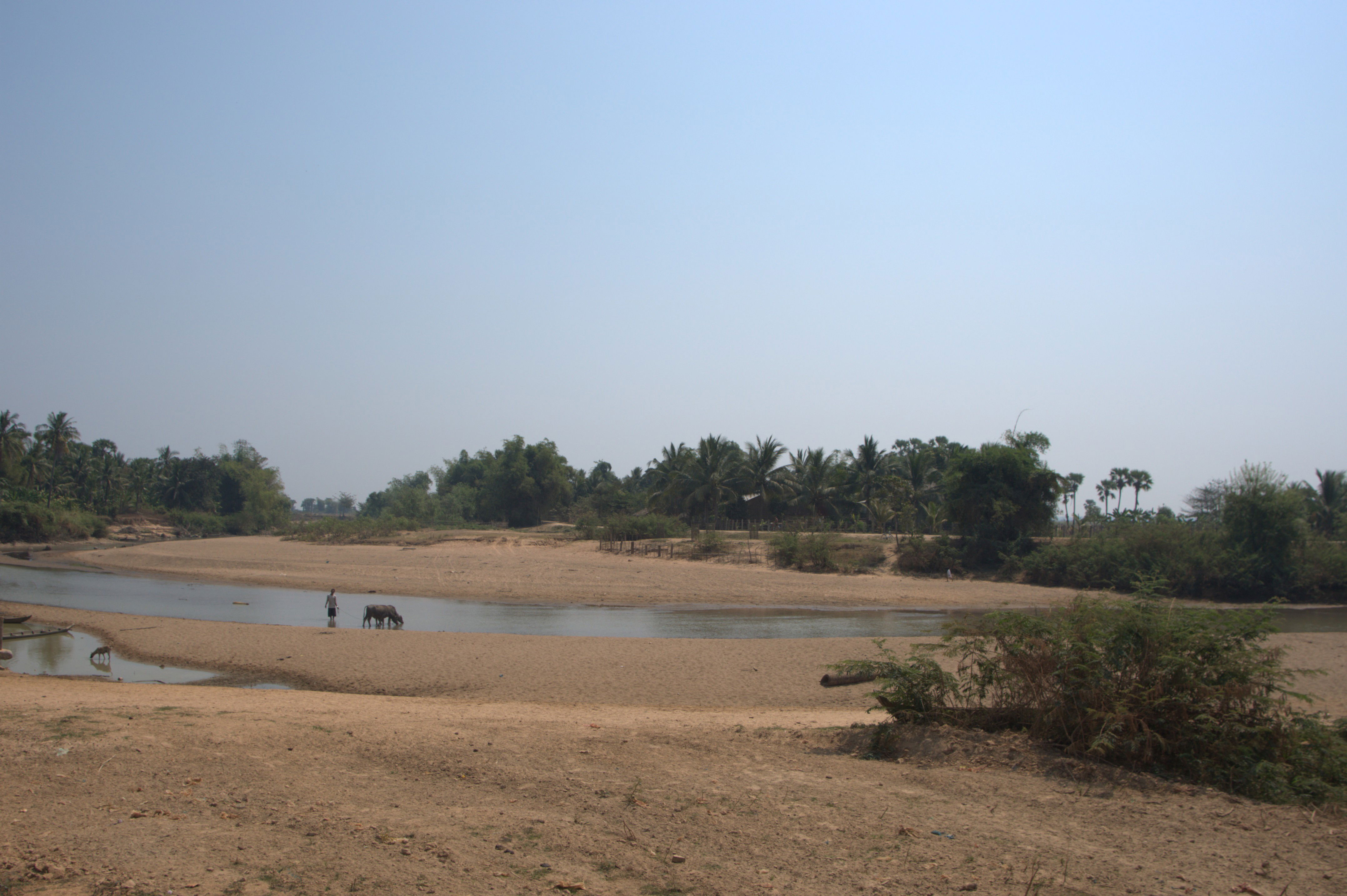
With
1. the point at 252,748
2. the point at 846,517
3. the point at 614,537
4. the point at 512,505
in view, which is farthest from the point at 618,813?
the point at 512,505

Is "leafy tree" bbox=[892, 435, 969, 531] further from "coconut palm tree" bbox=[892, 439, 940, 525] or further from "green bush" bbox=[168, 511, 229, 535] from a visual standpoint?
"green bush" bbox=[168, 511, 229, 535]

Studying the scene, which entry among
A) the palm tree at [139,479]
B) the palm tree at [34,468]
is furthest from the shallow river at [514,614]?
the palm tree at [139,479]

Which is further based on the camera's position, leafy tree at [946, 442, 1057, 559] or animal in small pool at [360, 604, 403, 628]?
leafy tree at [946, 442, 1057, 559]

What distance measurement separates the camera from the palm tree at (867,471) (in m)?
59.1

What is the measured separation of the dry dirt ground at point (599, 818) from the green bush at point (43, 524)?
222 ft

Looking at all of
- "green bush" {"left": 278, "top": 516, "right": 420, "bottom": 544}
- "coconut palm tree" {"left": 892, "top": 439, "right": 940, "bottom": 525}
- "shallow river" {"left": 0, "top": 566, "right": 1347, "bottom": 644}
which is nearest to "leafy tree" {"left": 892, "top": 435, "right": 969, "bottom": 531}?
"coconut palm tree" {"left": 892, "top": 439, "right": 940, "bottom": 525}

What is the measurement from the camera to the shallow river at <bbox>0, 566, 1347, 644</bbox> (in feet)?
78.5

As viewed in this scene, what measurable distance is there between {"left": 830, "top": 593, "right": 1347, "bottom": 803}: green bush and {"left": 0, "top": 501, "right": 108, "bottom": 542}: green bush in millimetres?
75715

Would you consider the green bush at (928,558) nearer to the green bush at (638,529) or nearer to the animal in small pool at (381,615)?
the green bush at (638,529)

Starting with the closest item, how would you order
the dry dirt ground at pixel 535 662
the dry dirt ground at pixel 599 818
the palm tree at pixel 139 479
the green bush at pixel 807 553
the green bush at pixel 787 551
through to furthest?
the dry dirt ground at pixel 599 818, the dry dirt ground at pixel 535 662, the green bush at pixel 807 553, the green bush at pixel 787 551, the palm tree at pixel 139 479

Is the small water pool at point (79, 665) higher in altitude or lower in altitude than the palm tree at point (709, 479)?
lower

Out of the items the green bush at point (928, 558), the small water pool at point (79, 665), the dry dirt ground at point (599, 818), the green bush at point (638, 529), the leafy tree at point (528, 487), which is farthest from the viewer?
the leafy tree at point (528, 487)

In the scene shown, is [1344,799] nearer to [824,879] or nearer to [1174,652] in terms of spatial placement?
[1174,652]

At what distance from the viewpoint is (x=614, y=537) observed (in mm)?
48844
